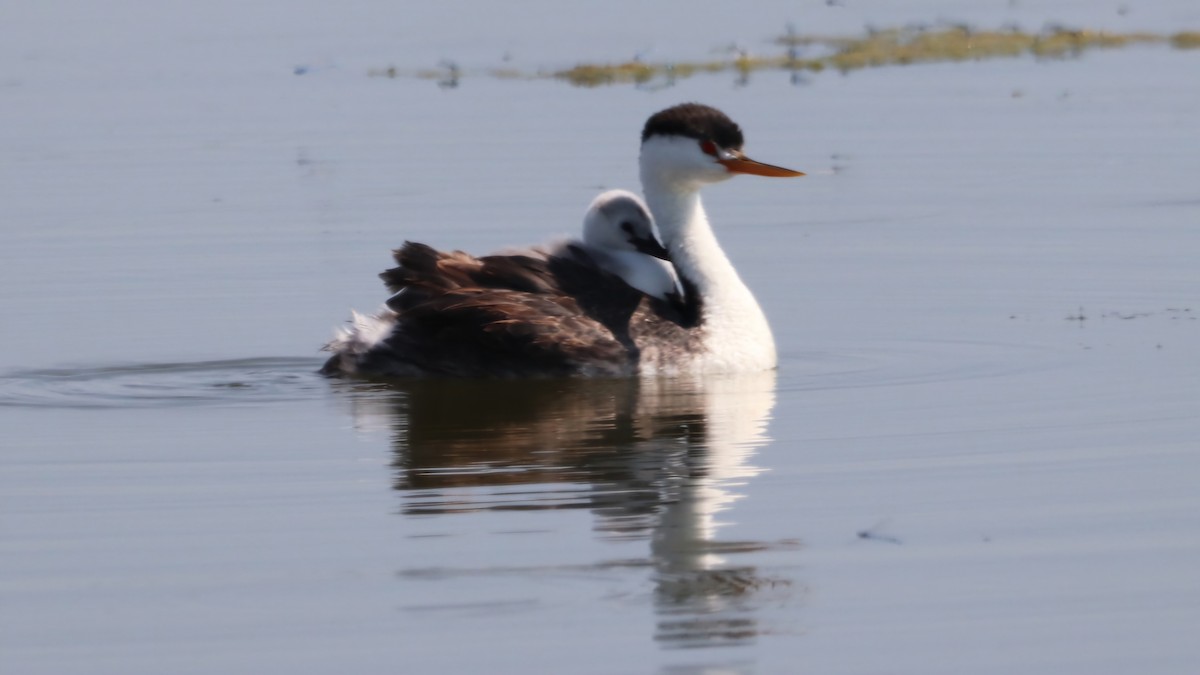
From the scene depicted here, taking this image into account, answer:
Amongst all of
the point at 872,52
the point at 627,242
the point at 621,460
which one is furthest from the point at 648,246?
the point at 872,52

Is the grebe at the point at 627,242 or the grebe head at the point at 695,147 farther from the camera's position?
the grebe head at the point at 695,147

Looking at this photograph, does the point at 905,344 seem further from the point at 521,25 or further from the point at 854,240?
the point at 521,25

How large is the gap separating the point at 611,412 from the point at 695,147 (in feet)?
6.72

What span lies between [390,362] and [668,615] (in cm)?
507

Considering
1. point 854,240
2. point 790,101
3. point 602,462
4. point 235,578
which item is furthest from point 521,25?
point 235,578

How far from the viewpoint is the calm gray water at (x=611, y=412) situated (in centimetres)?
691

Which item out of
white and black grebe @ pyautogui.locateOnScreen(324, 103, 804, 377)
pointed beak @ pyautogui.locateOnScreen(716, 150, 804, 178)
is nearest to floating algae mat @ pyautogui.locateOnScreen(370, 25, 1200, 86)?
pointed beak @ pyautogui.locateOnScreen(716, 150, 804, 178)

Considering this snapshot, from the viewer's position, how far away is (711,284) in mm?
12102

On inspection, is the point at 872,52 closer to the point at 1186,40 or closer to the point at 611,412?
the point at 1186,40

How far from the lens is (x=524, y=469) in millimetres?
9266

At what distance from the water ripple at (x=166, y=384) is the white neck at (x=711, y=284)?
2.03 m

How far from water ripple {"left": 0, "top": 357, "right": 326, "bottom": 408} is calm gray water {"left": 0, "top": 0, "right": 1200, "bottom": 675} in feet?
0.11

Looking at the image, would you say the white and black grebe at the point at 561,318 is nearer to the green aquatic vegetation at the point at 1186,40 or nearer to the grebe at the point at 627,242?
the grebe at the point at 627,242

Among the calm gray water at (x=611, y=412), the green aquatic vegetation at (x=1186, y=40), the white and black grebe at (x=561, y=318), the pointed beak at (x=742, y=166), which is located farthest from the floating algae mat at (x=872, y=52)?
the white and black grebe at (x=561, y=318)
